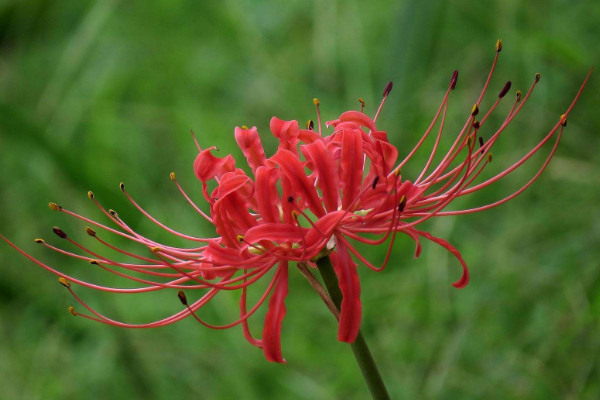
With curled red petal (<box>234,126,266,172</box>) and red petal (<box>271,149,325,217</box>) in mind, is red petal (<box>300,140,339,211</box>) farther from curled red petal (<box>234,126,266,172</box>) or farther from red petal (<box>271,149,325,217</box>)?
curled red petal (<box>234,126,266,172</box>)

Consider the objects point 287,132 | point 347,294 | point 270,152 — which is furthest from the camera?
point 270,152

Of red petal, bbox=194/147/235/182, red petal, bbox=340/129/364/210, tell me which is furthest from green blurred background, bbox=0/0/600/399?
red petal, bbox=340/129/364/210

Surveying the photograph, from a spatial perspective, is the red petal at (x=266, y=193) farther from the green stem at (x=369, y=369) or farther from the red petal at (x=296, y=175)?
the green stem at (x=369, y=369)

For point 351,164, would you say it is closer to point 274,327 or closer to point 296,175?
point 296,175

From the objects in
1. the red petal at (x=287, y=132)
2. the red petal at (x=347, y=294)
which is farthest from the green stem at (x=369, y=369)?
A: the red petal at (x=287, y=132)

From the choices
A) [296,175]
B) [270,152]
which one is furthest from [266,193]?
[270,152]
